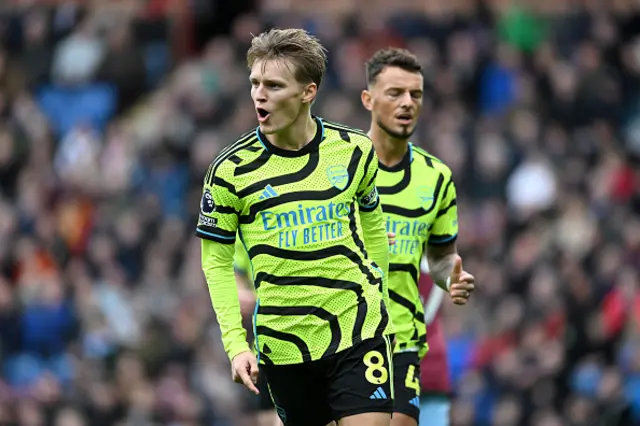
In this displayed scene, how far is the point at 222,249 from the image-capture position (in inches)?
289

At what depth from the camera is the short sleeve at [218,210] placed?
7.24 meters

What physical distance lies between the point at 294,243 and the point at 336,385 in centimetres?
71

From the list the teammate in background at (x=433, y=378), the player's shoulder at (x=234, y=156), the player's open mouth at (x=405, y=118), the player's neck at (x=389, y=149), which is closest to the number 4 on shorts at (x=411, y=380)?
the teammate in background at (x=433, y=378)

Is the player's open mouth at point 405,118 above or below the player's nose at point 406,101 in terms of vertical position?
below

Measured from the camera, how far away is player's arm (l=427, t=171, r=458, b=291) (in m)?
8.66

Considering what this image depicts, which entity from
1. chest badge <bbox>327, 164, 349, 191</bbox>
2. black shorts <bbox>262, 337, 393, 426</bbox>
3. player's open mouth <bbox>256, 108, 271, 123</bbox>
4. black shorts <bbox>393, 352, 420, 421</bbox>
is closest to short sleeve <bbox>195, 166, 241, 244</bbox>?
player's open mouth <bbox>256, 108, 271, 123</bbox>

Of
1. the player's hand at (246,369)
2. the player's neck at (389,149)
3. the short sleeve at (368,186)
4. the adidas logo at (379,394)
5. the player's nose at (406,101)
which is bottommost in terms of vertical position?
the adidas logo at (379,394)

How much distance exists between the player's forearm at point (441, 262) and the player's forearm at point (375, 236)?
931 millimetres

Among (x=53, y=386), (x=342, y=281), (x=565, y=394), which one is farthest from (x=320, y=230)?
(x=53, y=386)

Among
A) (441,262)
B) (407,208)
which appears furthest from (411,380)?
(407,208)

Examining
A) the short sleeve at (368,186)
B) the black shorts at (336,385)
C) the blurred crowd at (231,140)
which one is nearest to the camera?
the black shorts at (336,385)

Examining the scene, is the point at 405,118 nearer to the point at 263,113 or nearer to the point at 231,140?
the point at 263,113

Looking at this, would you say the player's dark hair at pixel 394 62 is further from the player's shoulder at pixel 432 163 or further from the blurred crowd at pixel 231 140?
the blurred crowd at pixel 231 140

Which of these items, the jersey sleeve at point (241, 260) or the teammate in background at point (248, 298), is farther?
the jersey sleeve at point (241, 260)
